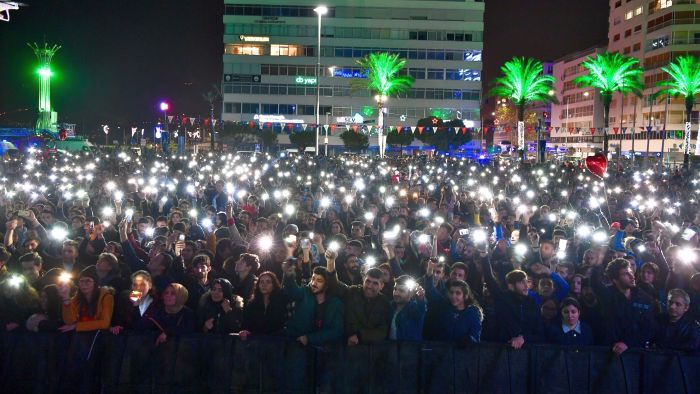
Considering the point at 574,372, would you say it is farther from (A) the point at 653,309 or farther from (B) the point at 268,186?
(B) the point at 268,186

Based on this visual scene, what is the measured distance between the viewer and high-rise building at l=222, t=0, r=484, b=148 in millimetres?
88250

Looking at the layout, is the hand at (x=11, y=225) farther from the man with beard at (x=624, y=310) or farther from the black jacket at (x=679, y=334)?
the black jacket at (x=679, y=334)

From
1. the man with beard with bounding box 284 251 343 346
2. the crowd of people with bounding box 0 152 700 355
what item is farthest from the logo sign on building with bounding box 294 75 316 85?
the man with beard with bounding box 284 251 343 346

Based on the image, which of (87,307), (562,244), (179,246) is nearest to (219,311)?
(87,307)

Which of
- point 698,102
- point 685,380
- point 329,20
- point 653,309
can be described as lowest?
point 685,380

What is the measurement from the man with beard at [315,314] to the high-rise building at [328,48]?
81.9 meters

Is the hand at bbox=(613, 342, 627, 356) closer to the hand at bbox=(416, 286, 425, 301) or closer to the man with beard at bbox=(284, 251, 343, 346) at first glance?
the hand at bbox=(416, 286, 425, 301)

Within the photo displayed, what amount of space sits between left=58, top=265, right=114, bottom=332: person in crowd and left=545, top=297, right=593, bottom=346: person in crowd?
4226 millimetres

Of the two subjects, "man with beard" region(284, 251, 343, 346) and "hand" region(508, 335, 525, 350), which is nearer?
"hand" region(508, 335, 525, 350)

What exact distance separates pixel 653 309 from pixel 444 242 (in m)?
4.07

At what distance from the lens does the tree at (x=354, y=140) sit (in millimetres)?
82700

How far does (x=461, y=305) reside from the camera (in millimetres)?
6645

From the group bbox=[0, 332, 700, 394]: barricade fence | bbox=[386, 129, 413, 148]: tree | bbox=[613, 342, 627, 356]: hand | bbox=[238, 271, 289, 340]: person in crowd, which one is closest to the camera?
bbox=[613, 342, 627, 356]: hand

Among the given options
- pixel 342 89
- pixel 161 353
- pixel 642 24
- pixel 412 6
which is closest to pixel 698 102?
pixel 642 24
